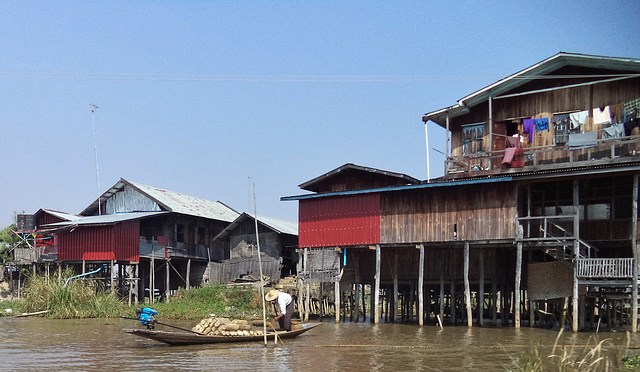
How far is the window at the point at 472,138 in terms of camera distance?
29547mm

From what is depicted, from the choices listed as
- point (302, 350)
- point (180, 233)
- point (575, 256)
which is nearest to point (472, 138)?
point (575, 256)

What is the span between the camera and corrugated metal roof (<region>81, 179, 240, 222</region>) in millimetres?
42531

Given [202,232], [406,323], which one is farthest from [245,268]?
[406,323]

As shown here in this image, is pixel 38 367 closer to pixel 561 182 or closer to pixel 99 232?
pixel 561 182

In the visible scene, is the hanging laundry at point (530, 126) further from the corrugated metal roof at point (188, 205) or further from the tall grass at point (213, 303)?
the corrugated metal roof at point (188, 205)

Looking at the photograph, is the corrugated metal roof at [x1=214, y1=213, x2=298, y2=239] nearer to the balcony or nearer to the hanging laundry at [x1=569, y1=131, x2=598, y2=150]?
the balcony

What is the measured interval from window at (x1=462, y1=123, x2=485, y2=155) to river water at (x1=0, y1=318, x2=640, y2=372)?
291 inches

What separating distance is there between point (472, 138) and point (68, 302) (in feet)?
62.6

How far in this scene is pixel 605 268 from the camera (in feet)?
76.1

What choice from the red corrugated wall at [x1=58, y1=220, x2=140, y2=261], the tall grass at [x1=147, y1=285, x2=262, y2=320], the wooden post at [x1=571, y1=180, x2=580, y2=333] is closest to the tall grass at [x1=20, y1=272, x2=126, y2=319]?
the tall grass at [x1=147, y1=285, x2=262, y2=320]

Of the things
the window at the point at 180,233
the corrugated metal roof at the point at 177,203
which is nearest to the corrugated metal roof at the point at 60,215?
the corrugated metal roof at the point at 177,203

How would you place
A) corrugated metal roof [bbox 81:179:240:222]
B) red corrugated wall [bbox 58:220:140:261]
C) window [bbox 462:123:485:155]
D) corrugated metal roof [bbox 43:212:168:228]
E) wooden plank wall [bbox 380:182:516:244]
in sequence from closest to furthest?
wooden plank wall [bbox 380:182:516:244], window [bbox 462:123:485:155], corrugated metal roof [bbox 43:212:168:228], red corrugated wall [bbox 58:220:140:261], corrugated metal roof [bbox 81:179:240:222]

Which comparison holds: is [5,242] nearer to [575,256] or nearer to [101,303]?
[101,303]

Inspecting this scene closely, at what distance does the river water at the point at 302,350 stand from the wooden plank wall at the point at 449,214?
347 cm
